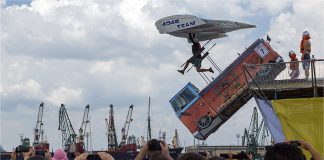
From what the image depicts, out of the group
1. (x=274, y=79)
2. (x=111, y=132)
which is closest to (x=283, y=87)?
(x=274, y=79)

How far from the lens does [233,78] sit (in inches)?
1093

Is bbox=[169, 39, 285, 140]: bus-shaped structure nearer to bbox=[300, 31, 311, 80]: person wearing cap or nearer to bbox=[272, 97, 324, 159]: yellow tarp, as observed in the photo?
bbox=[300, 31, 311, 80]: person wearing cap

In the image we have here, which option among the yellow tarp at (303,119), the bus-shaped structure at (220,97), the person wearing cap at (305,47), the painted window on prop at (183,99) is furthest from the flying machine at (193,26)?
the yellow tarp at (303,119)

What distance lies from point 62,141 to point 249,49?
108234mm

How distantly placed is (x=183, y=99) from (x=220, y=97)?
2.82 m

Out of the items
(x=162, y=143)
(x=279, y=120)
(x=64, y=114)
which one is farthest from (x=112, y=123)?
(x=162, y=143)

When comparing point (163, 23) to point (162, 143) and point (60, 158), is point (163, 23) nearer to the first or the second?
point (60, 158)

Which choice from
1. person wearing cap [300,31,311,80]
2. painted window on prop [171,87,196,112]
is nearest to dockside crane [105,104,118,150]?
painted window on prop [171,87,196,112]

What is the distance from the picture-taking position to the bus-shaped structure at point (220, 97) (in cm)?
2741

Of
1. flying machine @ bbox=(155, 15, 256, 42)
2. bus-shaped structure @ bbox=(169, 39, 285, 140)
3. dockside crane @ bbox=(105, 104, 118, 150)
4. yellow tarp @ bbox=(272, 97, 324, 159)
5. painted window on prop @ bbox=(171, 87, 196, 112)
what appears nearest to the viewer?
yellow tarp @ bbox=(272, 97, 324, 159)

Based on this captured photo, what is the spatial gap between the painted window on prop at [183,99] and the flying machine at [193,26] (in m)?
3.67

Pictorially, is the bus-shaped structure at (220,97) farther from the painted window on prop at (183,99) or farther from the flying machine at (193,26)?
the flying machine at (193,26)

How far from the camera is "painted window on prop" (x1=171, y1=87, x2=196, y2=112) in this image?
3003 cm

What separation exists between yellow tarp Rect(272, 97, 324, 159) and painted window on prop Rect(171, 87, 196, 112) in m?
11.2
